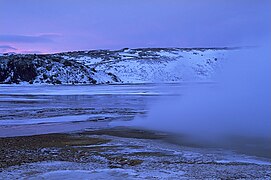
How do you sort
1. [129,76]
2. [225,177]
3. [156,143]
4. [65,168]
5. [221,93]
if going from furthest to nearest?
1. [129,76]
2. [221,93]
3. [156,143]
4. [65,168]
5. [225,177]

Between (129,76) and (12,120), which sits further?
(129,76)

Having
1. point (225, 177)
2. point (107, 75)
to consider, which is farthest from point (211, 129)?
point (107, 75)

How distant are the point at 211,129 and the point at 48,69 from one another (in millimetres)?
65975

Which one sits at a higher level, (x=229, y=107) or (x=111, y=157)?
(x=229, y=107)

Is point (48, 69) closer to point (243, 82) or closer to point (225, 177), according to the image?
point (243, 82)

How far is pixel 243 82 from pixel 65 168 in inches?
457

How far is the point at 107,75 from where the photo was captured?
86875 mm

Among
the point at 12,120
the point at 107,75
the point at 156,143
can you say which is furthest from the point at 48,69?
the point at 156,143

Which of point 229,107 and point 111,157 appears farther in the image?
point 229,107

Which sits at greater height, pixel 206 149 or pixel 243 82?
pixel 243 82

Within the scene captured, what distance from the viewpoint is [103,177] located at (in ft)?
23.1

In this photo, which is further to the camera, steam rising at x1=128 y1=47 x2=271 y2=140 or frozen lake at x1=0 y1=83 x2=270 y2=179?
steam rising at x1=128 y1=47 x2=271 y2=140

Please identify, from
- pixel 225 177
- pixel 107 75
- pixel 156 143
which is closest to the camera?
pixel 225 177

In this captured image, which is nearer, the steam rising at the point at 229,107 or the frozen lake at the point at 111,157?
the frozen lake at the point at 111,157
